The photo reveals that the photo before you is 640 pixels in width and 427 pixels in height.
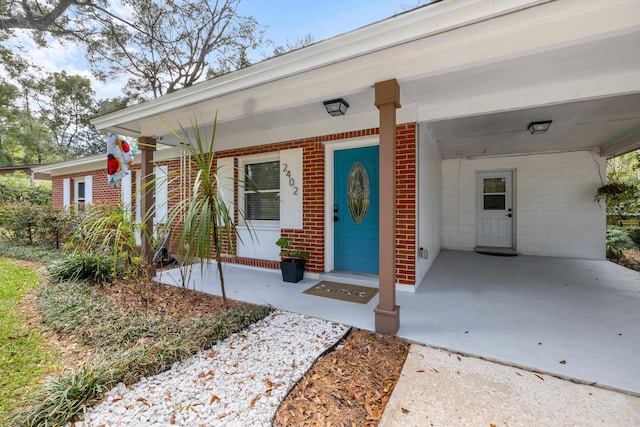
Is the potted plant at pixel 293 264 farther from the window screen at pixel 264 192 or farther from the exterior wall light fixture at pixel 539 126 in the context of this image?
the exterior wall light fixture at pixel 539 126

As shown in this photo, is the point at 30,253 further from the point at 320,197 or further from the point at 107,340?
the point at 320,197

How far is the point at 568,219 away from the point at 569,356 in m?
5.34

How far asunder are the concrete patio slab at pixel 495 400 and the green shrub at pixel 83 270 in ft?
13.2

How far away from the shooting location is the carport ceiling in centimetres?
351

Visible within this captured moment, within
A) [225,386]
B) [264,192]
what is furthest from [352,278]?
[225,386]

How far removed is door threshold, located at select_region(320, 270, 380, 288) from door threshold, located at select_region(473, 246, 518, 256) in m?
4.00

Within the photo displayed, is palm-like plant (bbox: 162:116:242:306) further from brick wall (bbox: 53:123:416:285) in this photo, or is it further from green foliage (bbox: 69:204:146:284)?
green foliage (bbox: 69:204:146:284)

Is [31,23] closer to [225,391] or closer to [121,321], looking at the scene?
[121,321]

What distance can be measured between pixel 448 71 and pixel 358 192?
209 cm

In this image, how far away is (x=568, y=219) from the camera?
596 cm

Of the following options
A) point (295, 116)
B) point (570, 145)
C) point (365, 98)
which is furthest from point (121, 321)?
point (570, 145)

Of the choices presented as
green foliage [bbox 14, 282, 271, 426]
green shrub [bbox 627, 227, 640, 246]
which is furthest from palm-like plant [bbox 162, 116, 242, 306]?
green shrub [bbox 627, 227, 640, 246]

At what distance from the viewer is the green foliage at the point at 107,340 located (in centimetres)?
156

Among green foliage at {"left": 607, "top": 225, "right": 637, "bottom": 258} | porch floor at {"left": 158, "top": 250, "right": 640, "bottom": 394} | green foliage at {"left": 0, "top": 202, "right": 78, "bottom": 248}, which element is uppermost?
green foliage at {"left": 0, "top": 202, "right": 78, "bottom": 248}
